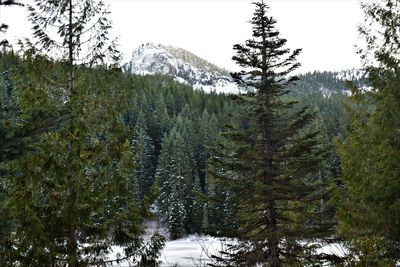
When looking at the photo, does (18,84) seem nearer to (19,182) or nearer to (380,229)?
(19,182)

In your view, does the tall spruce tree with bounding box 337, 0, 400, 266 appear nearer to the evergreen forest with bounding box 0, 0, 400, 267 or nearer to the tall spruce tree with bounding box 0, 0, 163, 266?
the evergreen forest with bounding box 0, 0, 400, 267

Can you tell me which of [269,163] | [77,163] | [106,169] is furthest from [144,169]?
[77,163]

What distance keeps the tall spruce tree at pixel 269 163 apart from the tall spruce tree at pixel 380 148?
7.87 feet

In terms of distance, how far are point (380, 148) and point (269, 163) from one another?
15.8 feet

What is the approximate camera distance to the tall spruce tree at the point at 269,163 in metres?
13.4

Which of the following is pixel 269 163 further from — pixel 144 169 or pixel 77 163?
pixel 144 169

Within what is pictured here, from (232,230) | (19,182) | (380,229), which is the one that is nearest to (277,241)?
(232,230)

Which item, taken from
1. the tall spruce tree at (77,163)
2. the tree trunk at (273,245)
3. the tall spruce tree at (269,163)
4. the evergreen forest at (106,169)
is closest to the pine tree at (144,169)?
the tall spruce tree at (269,163)

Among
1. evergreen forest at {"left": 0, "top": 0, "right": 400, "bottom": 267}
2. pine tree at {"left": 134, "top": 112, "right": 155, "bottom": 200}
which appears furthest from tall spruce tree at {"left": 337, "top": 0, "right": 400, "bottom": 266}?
pine tree at {"left": 134, "top": 112, "right": 155, "bottom": 200}

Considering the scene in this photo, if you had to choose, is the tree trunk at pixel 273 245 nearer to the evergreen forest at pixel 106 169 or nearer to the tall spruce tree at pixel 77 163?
the evergreen forest at pixel 106 169

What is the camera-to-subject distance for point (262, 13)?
15.0 m

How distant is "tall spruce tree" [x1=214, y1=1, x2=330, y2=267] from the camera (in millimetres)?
13367

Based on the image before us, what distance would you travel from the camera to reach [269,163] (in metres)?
14.0

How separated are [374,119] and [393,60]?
1.46 meters
